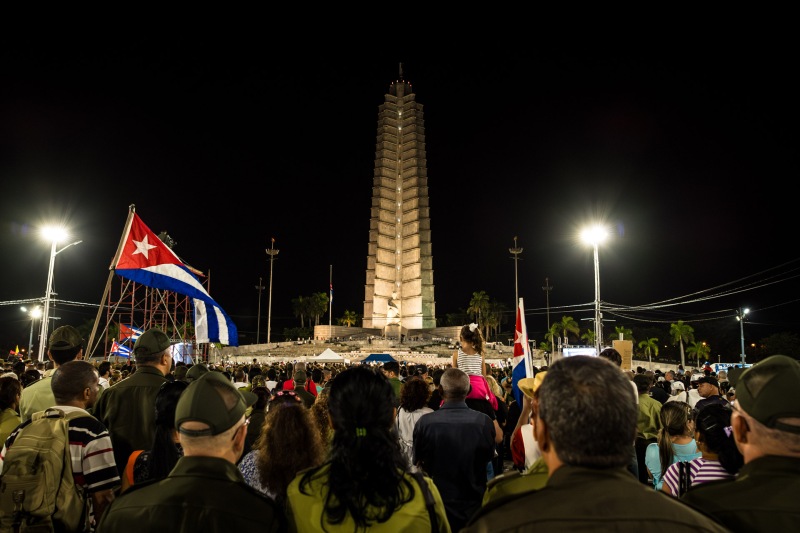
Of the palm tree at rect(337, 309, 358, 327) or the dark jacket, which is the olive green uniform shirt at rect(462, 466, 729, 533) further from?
the palm tree at rect(337, 309, 358, 327)

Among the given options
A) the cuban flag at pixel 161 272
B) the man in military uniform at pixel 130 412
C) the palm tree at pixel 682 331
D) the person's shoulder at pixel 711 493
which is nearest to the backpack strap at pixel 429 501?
the person's shoulder at pixel 711 493

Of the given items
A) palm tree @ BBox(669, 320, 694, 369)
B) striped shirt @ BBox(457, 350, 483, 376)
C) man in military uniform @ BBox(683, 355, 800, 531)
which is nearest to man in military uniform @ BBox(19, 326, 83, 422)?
striped shirt @ BBox(457, 350, 483, 376)

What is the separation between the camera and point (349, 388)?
2.30 metres

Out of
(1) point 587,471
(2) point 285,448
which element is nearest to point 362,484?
(2) point 285,448

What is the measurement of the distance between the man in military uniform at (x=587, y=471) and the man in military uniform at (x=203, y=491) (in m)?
0.90

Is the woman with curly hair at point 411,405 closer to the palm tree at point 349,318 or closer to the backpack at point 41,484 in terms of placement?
the backpack at point 41,484

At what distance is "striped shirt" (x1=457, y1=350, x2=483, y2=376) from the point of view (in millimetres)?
6048

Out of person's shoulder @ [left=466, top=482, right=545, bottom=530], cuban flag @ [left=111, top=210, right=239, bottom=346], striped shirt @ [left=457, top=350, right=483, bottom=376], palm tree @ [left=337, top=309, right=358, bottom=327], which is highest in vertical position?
palm tree @ [left=337, top=309, right=358, bottom=327]

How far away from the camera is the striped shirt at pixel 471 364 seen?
6048 mm

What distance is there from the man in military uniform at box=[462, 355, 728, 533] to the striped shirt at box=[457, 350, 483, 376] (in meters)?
4.35

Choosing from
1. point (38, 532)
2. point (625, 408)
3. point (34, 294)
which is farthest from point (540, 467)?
point (34, 294)

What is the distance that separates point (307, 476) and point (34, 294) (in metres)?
89.2

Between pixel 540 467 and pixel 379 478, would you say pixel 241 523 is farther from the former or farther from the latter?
pixel 540 467

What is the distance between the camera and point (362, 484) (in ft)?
6.84
